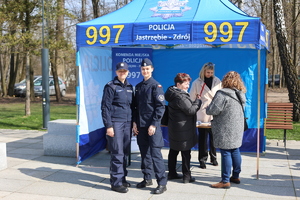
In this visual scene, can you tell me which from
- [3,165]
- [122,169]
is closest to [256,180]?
[122,169]

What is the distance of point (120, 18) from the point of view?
6.88 m

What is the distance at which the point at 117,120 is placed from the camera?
220 inches

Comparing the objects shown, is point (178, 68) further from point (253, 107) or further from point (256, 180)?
point (256, 180)

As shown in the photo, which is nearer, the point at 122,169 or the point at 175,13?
the point at 122,169

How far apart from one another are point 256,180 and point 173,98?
1.91 m

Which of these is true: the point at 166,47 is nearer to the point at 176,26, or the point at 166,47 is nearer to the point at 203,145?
the point at 176,26

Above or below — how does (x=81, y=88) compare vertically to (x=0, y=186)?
above

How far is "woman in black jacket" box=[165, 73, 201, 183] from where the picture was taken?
18.3ft

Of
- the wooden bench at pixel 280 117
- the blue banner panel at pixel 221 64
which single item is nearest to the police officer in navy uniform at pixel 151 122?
the blue banner panel at pixel 221 64

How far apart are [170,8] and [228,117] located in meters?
2.42

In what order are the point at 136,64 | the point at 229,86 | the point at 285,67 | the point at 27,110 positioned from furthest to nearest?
the point at 27,110 < the point at 285,67 < the point at 136,64 < the point at 229,86

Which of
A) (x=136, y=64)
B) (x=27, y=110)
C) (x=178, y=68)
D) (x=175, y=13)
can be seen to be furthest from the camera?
(x=27, y=110)

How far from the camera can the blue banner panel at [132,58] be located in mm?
7805

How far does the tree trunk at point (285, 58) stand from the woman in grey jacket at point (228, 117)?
6.40m
